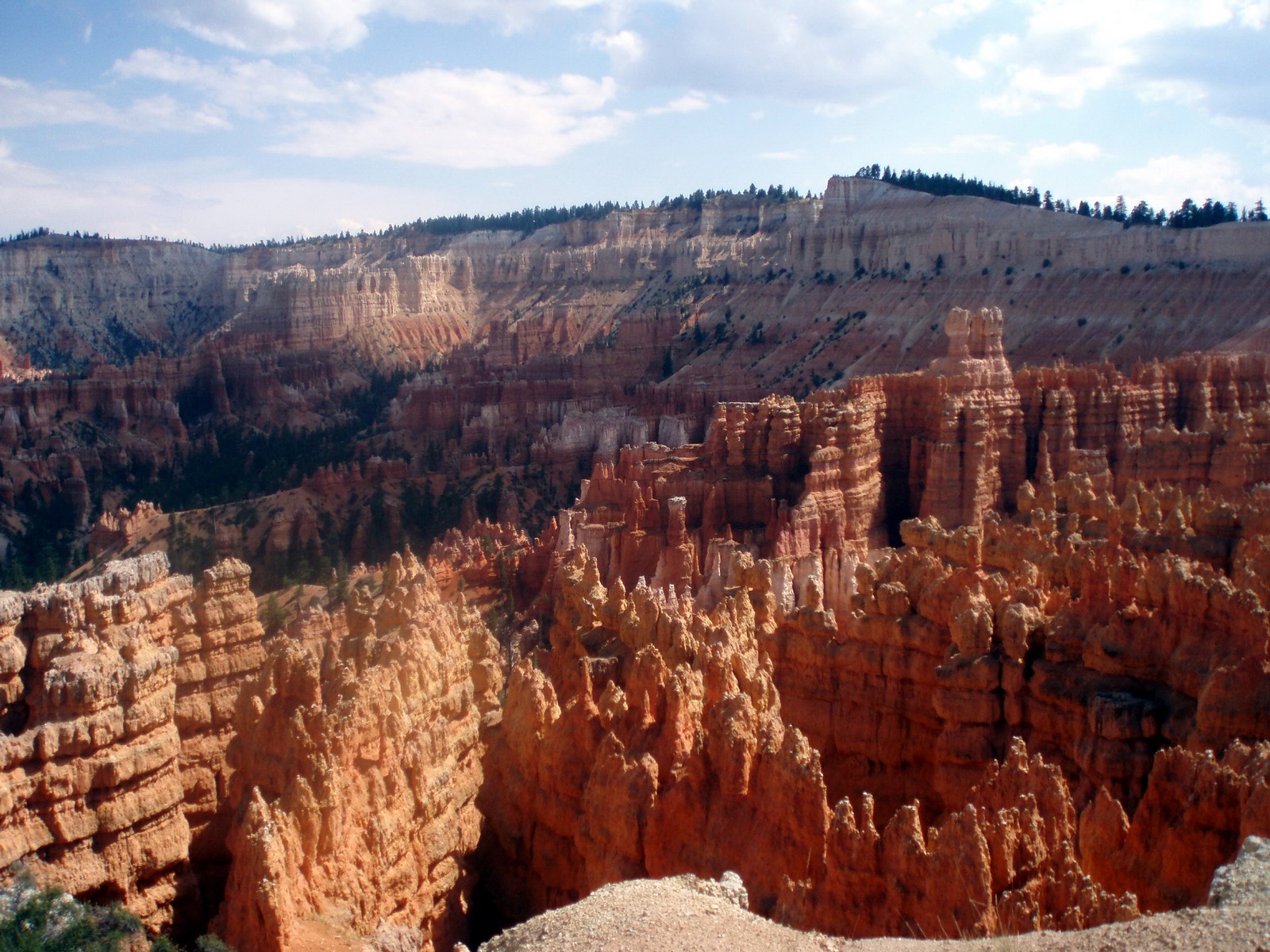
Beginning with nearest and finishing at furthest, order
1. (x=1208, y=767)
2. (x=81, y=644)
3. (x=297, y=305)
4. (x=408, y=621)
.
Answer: (x=1208, y=767), (x=81, y=644), (x=408, y=621), (x=297, y=305)

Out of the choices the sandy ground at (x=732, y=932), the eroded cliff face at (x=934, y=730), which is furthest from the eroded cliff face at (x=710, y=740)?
the sandy ground at (x=732, y=932)

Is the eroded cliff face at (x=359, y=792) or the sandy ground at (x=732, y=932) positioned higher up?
the sandy ground at (x=732, y=932)

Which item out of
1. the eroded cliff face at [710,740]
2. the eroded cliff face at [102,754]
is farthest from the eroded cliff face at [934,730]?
the eroded cliff face at [102,754]

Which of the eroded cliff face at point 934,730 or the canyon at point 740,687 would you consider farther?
the canyon at point 740,687

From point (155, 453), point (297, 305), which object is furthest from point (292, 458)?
point (297, 305)

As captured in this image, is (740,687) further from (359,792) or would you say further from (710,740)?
(359,792)

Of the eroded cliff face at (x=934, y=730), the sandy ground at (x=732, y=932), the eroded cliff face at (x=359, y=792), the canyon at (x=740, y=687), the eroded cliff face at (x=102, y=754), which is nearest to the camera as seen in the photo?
the sandy ground at (x=732, y=932)

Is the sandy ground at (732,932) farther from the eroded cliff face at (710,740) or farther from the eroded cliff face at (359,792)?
the eroded cliff face at (359,792)

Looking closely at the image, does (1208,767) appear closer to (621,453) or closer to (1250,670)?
(1250,670)

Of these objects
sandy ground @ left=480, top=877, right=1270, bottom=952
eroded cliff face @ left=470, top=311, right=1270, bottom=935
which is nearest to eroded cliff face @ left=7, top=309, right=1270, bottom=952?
eroded cliff face @ left=470, top=311, right=1270, bottom=935

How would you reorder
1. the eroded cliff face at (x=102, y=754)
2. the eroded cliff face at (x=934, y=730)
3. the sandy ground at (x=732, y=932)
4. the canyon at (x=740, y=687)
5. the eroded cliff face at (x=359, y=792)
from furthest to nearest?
the eroded cliff face at (x=102, y=754) < the eroded cliff face at (x=359, y=792) < the canyon at (x=740, y=687) < the eroded cliff face at (x=934, y=730) < the sandy ground at (x=732, y=932)

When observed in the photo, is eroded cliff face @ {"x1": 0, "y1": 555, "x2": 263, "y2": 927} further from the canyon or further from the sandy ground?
the sandy ground
